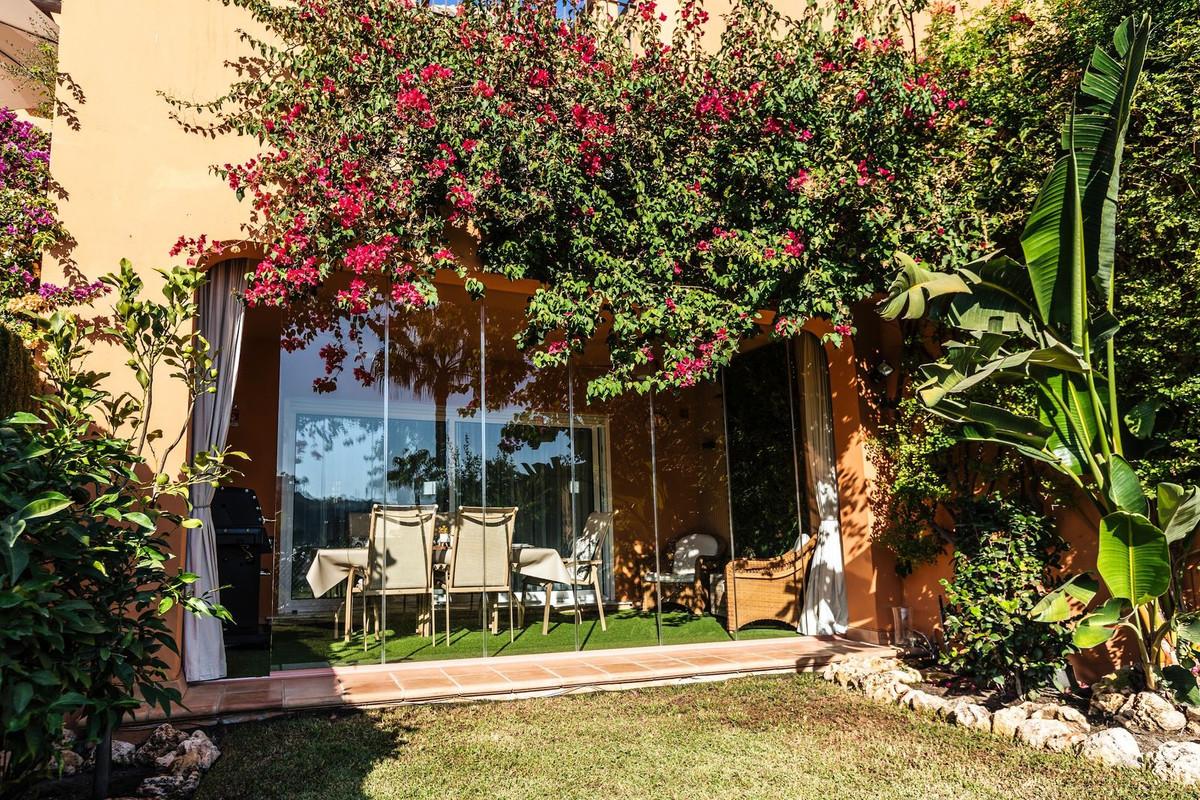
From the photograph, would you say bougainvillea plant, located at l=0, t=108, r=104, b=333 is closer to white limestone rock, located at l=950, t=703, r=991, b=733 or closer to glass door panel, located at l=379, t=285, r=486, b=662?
glass door panel, located at l=379, t=285, r=486, b=662

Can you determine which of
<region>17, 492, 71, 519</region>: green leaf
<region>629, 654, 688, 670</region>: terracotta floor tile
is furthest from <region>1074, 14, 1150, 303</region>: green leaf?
<region>17, 492, 71, 519</region>: green leaf

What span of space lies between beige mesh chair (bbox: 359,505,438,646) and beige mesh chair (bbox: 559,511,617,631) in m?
1.23

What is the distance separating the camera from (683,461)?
7309 mm

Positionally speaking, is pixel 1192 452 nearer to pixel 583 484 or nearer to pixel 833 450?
pixel 833 450

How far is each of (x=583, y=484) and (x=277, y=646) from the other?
268 centimetres

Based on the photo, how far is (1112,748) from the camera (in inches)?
148

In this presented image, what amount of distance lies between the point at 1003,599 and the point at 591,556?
3.24 metres

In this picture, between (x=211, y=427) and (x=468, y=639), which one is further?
(x=468, y=639)

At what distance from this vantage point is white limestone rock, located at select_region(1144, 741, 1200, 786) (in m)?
3.46

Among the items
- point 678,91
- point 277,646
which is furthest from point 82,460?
point 678,91

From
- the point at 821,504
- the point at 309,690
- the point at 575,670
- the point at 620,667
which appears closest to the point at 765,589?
the point at 821,504

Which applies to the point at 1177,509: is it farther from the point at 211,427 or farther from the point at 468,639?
the point at 211,427

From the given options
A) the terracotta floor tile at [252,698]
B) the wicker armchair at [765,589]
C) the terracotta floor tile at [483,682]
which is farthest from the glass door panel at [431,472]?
the wicker armchair at [765,589]

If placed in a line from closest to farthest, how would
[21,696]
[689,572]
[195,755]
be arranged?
[21,696]
[195,755]
[689,572]
